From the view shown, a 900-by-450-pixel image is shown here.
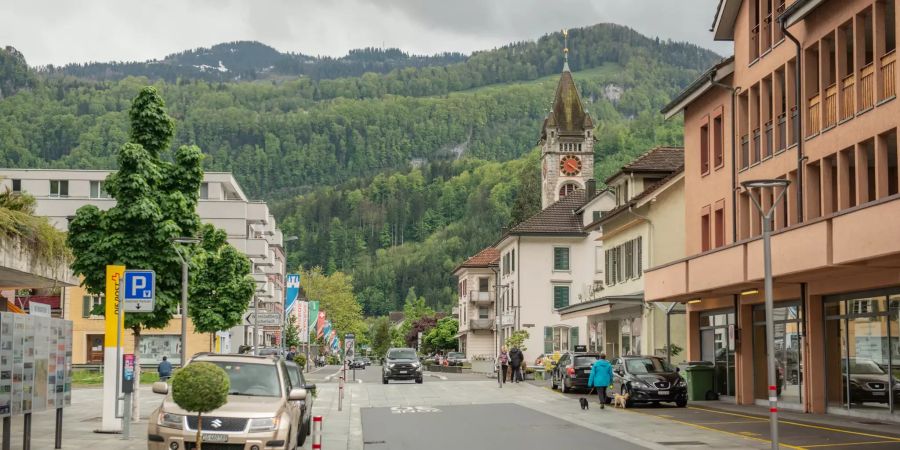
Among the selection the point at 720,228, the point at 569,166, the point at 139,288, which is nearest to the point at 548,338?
the point at 569,166

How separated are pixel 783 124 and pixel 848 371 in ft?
24.4

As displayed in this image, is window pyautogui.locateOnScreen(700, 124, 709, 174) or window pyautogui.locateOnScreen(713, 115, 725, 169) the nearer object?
window pyautogui.locateOnScreen(713, 115, 725, 169)

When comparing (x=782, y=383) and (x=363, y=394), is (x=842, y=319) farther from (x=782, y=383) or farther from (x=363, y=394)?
(x=363, y=394)

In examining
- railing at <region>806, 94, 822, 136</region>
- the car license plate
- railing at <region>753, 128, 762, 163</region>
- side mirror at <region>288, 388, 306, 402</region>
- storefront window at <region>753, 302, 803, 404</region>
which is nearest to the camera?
the car license plate

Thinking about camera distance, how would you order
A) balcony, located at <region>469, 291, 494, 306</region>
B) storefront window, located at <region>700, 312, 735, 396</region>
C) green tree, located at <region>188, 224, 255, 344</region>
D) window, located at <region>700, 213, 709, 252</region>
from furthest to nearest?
balcony, located at <region>469, 291, 494, 306</region>, green tree, located at <region>188, 224, 255, 344</region>, window, located at <region>700, 213, 709, 252</region>, storefront window, located at <region>700, 312, 735, 396</region>

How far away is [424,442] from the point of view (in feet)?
A: 76.0

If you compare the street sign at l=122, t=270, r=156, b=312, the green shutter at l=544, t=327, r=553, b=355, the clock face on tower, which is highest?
the clock face on tower

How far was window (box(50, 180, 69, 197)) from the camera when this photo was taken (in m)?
92.8

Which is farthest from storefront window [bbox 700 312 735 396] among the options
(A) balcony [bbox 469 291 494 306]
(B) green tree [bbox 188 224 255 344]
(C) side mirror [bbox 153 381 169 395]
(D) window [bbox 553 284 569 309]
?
(A) balcony [bbox 469 291 494 306]

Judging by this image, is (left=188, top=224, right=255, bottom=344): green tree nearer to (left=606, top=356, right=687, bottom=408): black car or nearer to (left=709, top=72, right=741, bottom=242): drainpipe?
(left=606, top=356, right=687, bottom=408): black car

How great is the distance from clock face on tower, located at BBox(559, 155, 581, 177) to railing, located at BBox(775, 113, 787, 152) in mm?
92932

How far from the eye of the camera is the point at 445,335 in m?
131

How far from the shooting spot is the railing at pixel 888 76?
85.5ft

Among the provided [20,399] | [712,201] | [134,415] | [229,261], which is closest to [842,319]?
[712,201]
